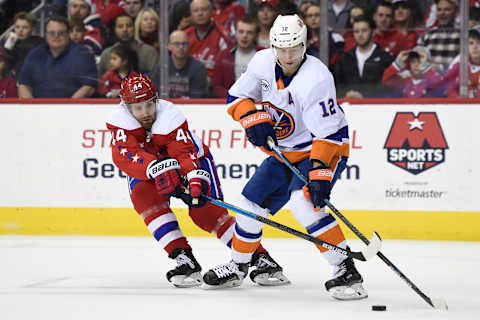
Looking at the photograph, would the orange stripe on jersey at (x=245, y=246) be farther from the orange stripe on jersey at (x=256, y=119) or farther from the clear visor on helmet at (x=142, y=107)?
the clear visor on helmet at (x=142, y=107)

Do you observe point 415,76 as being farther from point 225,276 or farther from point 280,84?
point 225,276

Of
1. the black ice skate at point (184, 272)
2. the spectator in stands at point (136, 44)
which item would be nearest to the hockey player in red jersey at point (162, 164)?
the black ice skate at point (184, 272)

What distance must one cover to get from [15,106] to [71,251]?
1.40 meters

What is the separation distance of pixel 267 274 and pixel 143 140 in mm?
869

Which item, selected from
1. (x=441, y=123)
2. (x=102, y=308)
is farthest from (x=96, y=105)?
(x=102, y=308)

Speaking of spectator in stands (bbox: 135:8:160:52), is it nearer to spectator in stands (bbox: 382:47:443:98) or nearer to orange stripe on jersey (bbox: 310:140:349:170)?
spectator in stands (bbox: 382:47:443:98)

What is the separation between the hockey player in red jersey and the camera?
4.02 meters

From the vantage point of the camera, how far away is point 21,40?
632 cm

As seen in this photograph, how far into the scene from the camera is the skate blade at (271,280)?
421 cm

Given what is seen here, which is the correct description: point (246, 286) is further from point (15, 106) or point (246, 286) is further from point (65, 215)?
point (15, 106)

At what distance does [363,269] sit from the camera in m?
4.70

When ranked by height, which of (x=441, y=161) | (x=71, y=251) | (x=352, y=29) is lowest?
(x=71, y=251)

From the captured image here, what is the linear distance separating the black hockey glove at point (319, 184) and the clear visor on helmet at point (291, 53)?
483mm

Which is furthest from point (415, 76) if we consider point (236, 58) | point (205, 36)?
point (205, 36)
